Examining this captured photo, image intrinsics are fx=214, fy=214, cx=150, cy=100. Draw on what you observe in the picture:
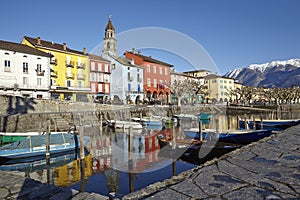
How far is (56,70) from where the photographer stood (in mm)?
40125

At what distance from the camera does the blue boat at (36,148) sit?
13.2 m

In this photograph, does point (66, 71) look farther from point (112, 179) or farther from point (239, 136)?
point (239, 136)

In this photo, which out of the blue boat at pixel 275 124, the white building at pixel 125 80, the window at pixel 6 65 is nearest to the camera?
the blue boat at pixel 275 124

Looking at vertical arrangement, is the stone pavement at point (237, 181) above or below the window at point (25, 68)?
below

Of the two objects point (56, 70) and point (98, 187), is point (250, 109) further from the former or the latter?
point (98, 187)

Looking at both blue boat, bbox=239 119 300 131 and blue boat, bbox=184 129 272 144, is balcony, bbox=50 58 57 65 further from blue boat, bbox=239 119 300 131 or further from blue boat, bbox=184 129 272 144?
blue boat, bbox=239 119 300 131

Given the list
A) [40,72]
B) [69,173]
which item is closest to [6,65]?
[40,72]

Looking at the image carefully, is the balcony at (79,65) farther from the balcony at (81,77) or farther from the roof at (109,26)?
the roof at (109,26)

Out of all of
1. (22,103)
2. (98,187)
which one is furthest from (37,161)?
(22,103)

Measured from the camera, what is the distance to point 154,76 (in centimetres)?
5712

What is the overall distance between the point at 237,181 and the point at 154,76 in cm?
5446

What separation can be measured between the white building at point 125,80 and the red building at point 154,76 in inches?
83.2

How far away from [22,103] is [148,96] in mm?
32811

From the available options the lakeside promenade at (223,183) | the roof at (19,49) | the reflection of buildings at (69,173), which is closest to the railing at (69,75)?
the roof at (19,49)
